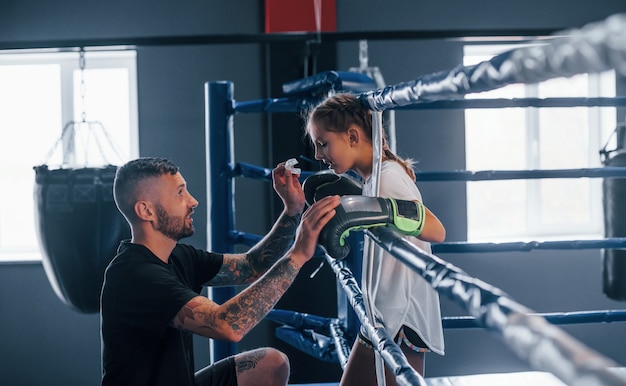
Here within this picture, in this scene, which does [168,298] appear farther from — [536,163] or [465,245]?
[536,163]

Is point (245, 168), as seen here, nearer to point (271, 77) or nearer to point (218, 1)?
point (271, 77)

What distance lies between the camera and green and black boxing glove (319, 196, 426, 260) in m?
1.07

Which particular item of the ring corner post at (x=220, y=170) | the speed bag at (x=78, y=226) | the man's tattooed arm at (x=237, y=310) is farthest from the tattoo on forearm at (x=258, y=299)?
the speed bag at (x=78, y=226)

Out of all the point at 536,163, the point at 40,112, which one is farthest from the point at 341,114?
the point at 40,112

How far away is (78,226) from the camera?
2.65 m

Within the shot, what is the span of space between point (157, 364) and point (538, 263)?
125 inches

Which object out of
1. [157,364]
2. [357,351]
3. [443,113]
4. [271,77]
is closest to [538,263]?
[443,113]

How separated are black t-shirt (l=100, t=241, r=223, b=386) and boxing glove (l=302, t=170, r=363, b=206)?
34cm

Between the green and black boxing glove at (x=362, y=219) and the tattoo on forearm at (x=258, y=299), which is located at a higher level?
the green and black boxing glove at (x=362, y=219)

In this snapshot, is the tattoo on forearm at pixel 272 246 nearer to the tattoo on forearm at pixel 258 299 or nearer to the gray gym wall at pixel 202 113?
the tattoo on forearm at pixel 258 299

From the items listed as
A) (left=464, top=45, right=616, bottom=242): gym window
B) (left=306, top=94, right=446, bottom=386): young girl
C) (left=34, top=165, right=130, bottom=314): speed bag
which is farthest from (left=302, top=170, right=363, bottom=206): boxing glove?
(left=464, top=45, right=616, bottom=242): gym window

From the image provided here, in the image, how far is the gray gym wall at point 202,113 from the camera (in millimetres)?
3832

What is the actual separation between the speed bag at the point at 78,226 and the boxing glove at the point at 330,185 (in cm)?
140

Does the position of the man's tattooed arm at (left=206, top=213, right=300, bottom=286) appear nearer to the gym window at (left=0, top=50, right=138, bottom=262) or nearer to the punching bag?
the punching bag
